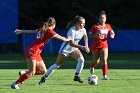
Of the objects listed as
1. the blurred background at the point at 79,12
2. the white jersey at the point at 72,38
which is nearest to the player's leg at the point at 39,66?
the white jersey at the point at 72,38

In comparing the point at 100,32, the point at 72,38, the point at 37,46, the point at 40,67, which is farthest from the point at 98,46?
the point at 37,46

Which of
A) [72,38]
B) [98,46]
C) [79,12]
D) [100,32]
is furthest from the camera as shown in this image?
[79,12]

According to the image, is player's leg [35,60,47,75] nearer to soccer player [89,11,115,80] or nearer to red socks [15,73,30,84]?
red socks [15,73,30,84]

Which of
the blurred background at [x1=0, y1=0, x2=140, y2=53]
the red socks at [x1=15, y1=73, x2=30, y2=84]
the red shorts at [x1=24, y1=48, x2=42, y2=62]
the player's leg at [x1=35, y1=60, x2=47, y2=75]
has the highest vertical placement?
the blurred background at [x1=0, y1=0, x2=140, y2=53]

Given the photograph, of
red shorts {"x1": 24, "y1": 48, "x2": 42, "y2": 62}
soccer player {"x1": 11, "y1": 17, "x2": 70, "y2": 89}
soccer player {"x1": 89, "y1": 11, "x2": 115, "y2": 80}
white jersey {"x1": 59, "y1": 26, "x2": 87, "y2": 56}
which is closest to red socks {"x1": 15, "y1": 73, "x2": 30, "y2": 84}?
soccer player {"x1": 11, "y1": 17, "x2": 70, "y2": 89}

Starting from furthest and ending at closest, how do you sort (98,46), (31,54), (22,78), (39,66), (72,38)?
(98,46), (72,38), (39,66), (31,54), (22,78)

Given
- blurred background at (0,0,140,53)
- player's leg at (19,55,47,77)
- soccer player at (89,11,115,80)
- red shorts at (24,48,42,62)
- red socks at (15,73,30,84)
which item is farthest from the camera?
blurred background at (0,0,140,53)

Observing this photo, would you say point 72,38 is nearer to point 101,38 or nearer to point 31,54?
point 31,54

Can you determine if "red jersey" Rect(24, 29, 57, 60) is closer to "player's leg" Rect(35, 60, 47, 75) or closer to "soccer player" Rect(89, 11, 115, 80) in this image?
"player's leg" Rect(35, 60, 47, 75)

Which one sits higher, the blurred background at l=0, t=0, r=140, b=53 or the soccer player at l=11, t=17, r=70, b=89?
the blurred background at l=0, t=0, r=140, b=53

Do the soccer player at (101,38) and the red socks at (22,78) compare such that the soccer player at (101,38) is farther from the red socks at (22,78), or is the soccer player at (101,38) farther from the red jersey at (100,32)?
the red socks at (22,78)

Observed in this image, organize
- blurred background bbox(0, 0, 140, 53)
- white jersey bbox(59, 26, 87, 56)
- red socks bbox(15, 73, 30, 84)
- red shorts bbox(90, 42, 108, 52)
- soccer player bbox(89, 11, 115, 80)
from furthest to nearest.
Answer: blurred background bbox(0, 0, 140, 53) → red shorts bbox(90, 42, 108, 52) → soccer player bbox(89, 11, 115, 80) → white jersey bbox(59, 26, 87, 56) → red socks bbox(15, 73, 30, 84)

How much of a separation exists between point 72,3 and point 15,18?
9.06 metres

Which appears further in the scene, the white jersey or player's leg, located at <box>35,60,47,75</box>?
the white jersey
